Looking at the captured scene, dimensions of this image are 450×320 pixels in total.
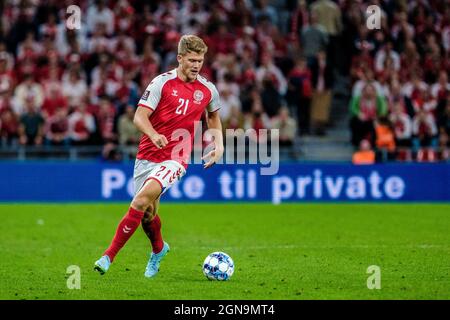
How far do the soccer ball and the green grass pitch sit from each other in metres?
0.11

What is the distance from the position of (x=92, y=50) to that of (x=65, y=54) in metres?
0.70

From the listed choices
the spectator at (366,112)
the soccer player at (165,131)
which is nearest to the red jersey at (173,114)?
the soccer player at (165,131)

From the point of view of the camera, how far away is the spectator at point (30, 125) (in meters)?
22.6

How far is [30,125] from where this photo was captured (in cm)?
2272

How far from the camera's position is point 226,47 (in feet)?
80.9

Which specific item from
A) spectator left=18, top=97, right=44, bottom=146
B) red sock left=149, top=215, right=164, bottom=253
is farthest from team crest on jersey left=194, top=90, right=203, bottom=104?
spectator left=18, top=97, right=44, bottom=146

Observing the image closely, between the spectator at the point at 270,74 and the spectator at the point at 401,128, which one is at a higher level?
the spectator at the point at 270,74

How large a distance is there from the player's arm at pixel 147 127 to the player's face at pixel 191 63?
1.93ft

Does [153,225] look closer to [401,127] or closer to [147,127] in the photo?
[147,127]

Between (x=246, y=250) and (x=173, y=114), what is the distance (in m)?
3.31

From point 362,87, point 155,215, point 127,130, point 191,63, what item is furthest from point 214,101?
point 362,87

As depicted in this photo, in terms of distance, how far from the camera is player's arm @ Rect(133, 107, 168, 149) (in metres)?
10.1

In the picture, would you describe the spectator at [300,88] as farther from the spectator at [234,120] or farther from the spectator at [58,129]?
the spectator at [58,129]
